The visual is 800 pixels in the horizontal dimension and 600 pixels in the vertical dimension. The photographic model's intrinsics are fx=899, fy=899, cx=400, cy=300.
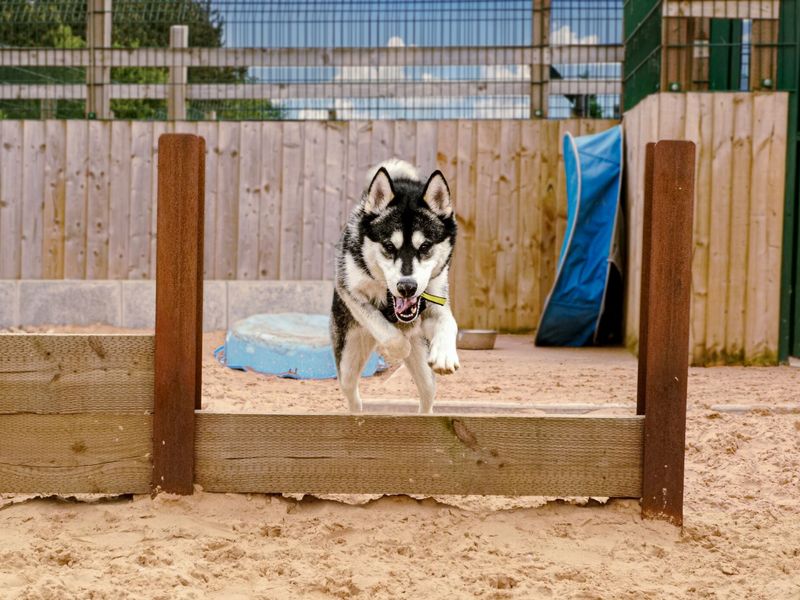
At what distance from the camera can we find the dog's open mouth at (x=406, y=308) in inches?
149

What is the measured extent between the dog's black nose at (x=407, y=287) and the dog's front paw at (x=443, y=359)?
0.25m

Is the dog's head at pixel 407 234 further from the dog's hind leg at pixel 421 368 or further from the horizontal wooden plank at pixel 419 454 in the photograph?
the horizontal wooden plank at pixel 419 454

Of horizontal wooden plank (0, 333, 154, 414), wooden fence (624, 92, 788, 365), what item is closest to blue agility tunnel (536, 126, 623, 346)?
wooden fence (624, 92, 788, 365)

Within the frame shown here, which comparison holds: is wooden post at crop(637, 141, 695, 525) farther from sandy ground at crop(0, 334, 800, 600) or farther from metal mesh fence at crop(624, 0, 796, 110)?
metal mesh fence at crop(624, 0, 796, 110)

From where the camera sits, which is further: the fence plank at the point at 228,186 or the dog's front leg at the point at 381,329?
the fence plank at the point at 228,186

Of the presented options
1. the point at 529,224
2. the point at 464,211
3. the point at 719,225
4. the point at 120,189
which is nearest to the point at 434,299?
the point at 719,225

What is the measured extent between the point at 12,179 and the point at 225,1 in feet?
9.85

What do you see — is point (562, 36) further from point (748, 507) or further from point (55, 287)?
point (748, 507)

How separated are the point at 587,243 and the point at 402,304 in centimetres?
545

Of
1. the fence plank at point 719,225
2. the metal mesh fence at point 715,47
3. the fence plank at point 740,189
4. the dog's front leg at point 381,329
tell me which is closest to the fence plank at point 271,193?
the metal mesh fence at point 715,47

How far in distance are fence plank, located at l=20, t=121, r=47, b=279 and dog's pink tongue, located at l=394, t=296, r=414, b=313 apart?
7.10 metres

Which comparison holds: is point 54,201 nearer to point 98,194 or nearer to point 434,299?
point 98,194

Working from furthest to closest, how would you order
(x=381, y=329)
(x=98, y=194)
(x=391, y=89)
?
1. (x=98, y=194)
2. (x=391, y=89)
3. (x=381, y=329)

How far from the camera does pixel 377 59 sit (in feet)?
31.1
